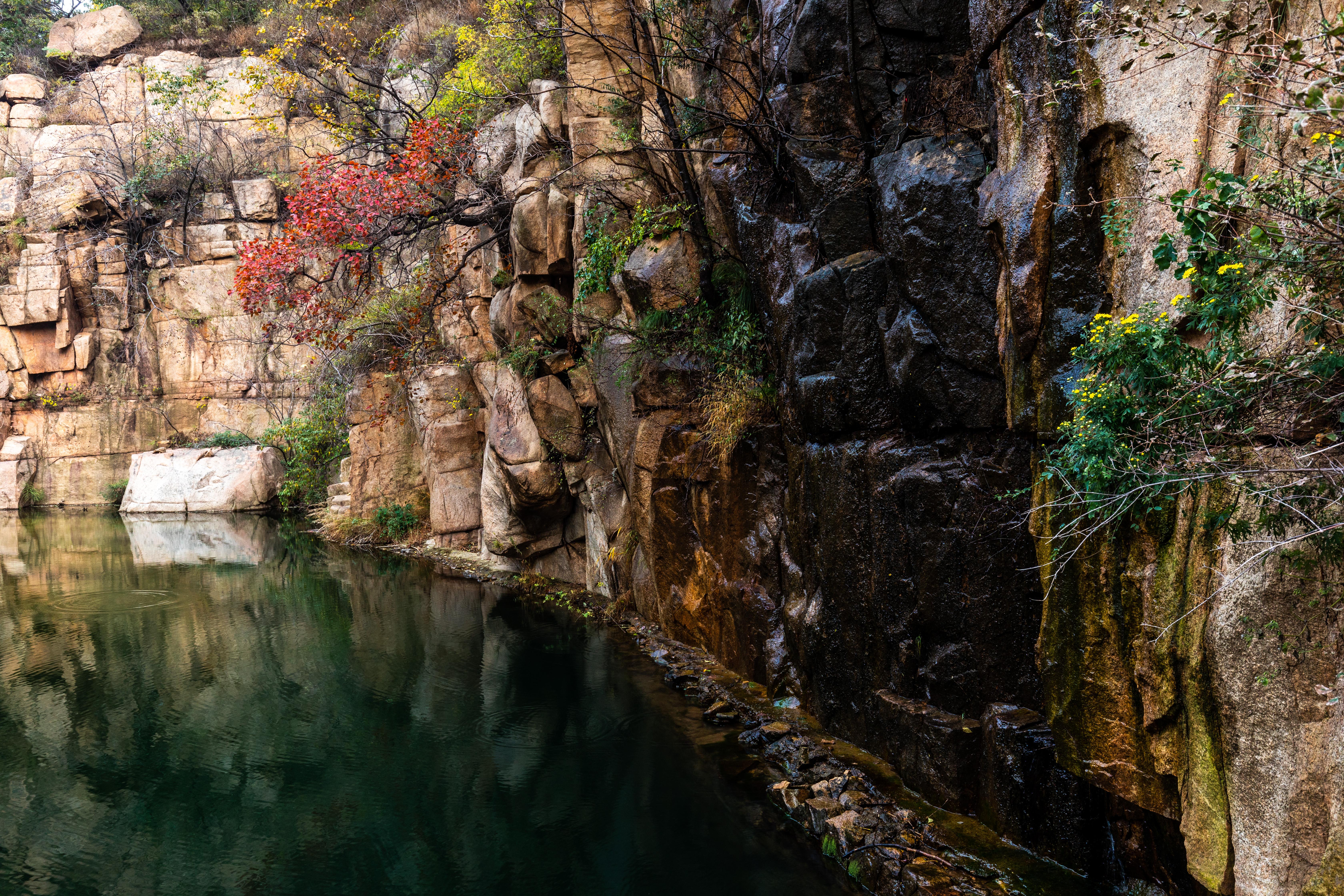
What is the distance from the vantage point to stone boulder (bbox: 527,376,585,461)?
12.2 m

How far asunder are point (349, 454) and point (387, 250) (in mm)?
7315

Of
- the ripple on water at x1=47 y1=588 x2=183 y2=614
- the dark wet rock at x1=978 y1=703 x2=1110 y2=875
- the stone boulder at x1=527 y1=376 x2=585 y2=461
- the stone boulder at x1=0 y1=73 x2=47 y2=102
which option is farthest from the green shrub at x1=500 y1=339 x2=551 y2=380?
the stone boulder at x1=0 y1=73 x2=47 y2=102

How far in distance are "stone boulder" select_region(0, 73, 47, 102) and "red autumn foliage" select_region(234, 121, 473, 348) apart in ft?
61.3

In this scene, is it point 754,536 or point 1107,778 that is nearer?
point 1107,778

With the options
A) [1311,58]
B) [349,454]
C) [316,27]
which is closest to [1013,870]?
[1311,58]

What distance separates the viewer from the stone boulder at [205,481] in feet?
76.2

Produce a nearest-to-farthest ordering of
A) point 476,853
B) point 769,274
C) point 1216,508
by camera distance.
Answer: point 1216,508
point 476,853
point 769,274

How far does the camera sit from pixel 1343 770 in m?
3.35

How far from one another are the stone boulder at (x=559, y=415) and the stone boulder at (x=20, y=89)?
25306 millimetres

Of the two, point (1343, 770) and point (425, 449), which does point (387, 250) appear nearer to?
point (425, 449)

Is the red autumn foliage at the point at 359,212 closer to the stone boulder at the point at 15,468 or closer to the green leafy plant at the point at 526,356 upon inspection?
the green leafy plant at the point at 526,356

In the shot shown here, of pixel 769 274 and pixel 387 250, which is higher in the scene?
pixel 387 250

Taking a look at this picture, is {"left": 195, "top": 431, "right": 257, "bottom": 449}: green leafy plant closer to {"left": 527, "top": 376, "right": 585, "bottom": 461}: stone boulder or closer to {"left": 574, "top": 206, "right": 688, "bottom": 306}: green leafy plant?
{"left": 527, "top": 376, "right": 585, "bottom": 461}: stone boulder

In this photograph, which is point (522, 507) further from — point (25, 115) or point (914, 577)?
point (25, 115)
